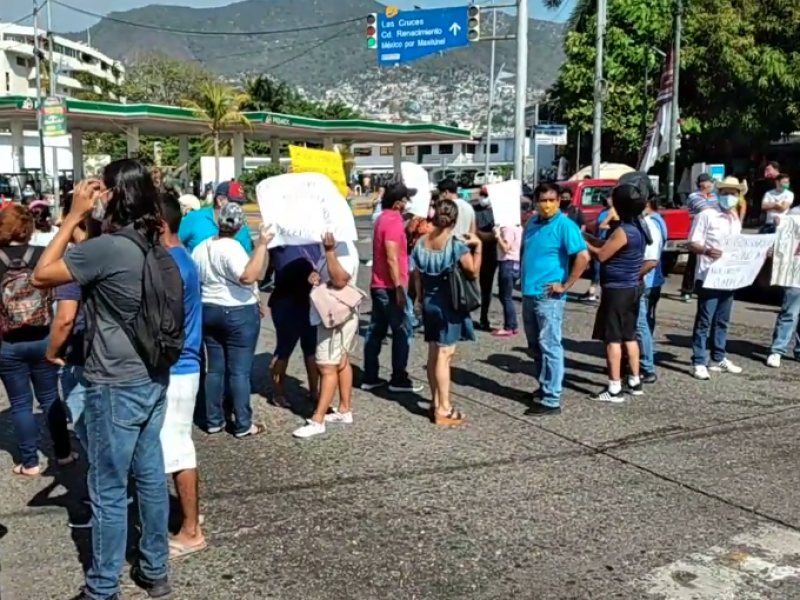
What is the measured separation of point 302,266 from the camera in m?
6.88

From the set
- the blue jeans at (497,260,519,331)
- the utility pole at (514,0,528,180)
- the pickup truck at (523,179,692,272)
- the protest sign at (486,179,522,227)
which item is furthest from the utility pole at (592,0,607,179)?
the protest sign at (486,179,522,227)

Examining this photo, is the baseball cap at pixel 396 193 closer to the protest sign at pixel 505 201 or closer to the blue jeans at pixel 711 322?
the protest sign at pixel 505 201

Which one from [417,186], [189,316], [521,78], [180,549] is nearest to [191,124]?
[521,78]

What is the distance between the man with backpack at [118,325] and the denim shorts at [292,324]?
9.72 feet

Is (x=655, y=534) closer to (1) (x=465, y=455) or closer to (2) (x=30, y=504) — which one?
(1) (x=465, y=455)

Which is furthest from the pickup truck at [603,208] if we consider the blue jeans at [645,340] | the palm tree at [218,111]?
the palm tree at [218,111]

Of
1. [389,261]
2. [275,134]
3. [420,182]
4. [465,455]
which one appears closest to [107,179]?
[465,455]

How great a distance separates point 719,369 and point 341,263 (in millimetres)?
4160

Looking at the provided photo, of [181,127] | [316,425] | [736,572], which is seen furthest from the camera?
[181,127]

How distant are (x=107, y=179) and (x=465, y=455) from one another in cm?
325

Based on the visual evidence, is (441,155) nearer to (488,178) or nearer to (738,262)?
(488,178)

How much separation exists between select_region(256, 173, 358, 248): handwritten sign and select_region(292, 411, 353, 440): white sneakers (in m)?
1.33

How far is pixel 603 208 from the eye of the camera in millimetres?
16234

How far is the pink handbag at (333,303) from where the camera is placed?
21.1 ft
